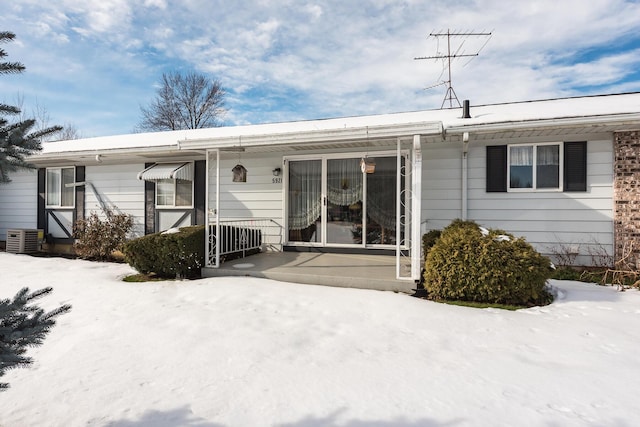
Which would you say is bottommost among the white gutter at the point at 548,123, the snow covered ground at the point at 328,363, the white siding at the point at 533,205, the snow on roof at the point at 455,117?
the snow covered ground at the point at 328,363

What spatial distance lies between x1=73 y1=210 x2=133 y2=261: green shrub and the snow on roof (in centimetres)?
181

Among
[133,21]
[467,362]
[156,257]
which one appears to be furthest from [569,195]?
[133,21]

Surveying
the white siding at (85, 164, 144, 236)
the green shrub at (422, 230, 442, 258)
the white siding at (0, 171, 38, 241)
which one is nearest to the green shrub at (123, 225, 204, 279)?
the white siding at (85, 164, 144, 236)

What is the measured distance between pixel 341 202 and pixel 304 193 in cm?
88

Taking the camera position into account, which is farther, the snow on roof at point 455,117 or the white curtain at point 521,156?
the white curtain at point 521,156

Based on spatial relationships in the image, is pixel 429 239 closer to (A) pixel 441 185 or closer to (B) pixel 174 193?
(A) pixel 441 185

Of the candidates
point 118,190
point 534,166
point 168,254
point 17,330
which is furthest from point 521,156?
point 118,190

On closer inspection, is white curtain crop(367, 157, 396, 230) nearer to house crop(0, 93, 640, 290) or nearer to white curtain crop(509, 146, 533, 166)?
house crop(0, 93, 640, 290)

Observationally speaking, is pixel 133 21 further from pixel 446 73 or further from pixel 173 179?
pixel 446 73

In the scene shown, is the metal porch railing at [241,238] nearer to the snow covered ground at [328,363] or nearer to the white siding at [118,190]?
the snow covered ground at [328,363]

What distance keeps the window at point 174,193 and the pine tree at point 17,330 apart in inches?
285

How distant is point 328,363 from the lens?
306cm

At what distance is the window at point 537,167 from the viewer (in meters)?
6.30

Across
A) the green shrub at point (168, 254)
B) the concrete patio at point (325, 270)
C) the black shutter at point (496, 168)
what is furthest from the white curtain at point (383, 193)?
the green shrub at point (168, 254)
